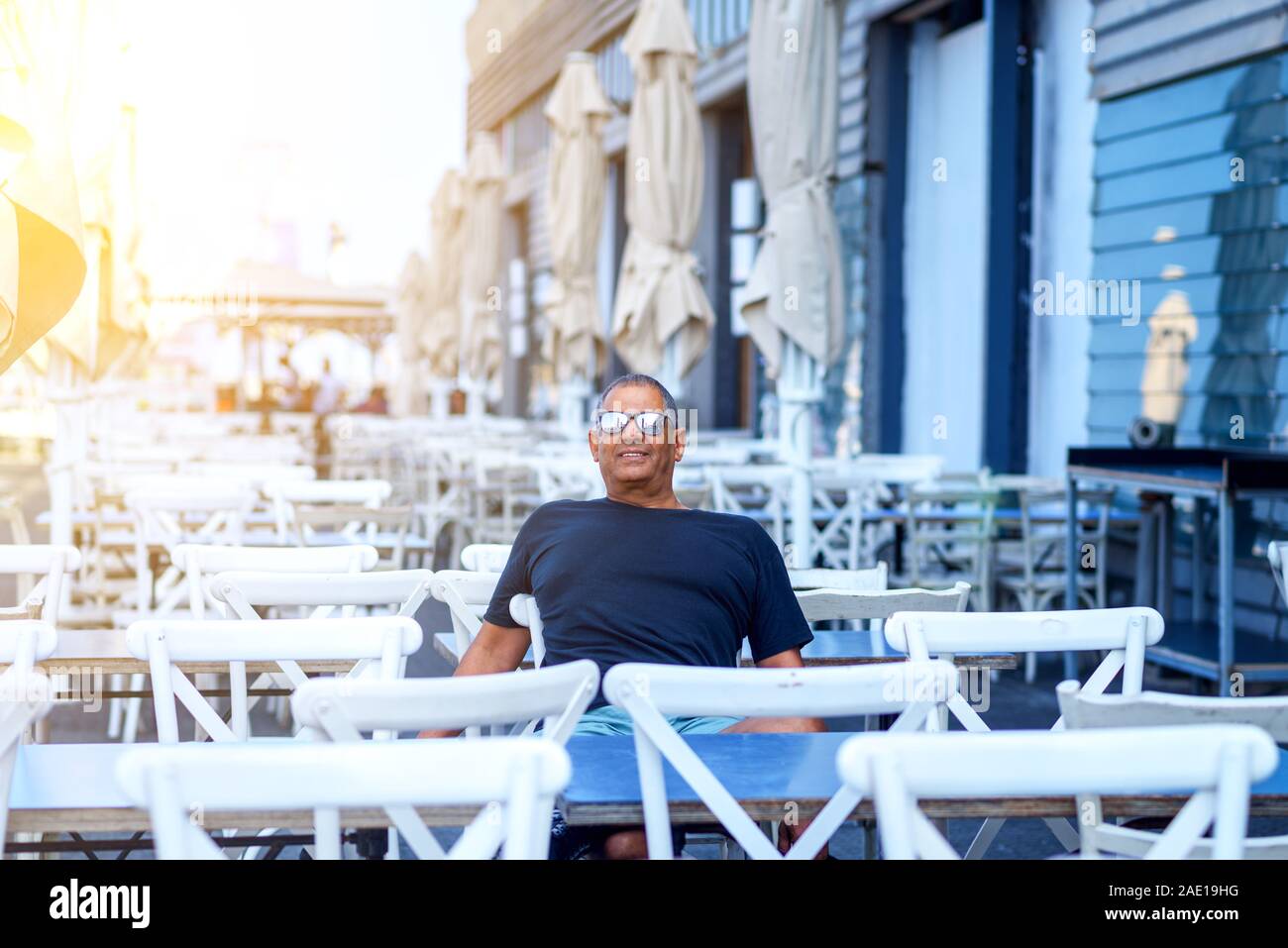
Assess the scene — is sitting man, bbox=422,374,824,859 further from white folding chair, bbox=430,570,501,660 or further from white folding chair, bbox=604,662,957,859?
white folding chair, bbox=604,662,957,859

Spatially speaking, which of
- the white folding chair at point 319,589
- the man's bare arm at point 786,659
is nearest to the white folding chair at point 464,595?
the white folding chair at point 319,589

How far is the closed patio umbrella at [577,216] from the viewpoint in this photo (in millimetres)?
11406

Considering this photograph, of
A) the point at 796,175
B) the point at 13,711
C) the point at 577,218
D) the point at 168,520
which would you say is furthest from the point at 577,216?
the point at 13,711

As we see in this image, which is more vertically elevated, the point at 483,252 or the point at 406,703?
the point at 483,252

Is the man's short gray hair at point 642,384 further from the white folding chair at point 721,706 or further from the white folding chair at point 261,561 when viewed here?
the white folding chair at point 721,706

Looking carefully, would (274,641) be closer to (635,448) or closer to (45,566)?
(635,448)

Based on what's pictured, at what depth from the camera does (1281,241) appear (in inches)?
284

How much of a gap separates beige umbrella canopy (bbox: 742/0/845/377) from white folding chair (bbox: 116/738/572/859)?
5.55 meters

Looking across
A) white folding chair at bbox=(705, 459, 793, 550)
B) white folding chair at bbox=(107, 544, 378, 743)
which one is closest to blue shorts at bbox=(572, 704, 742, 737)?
white folding chair at bbox=(107, 544, 378, 743)

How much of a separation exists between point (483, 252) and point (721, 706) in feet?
43.2

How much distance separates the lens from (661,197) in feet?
30.1

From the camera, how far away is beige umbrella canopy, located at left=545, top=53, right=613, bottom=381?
11.4m
